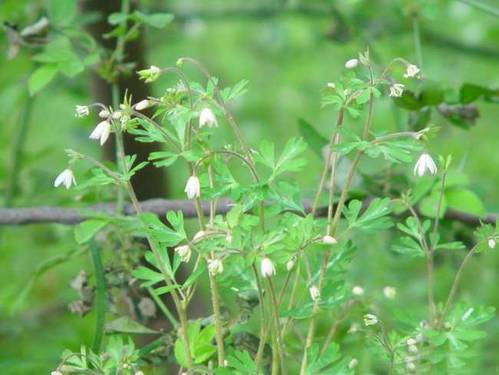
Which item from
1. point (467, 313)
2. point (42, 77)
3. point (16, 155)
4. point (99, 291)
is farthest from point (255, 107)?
point (467, 313)

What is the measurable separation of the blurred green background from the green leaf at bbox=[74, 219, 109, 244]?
0.24 m

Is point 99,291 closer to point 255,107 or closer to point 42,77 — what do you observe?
point 42,77

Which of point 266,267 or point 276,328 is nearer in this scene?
point 266,267

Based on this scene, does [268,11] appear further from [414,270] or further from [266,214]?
[266,214]

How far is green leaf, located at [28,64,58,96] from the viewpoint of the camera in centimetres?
145

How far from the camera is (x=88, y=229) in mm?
1230

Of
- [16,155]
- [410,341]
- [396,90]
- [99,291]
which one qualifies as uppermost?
[396,90]

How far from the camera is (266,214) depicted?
1.06 metres

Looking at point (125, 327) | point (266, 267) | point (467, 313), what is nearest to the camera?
point (266, 267)

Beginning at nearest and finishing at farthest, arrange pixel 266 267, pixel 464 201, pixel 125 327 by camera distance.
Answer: pixel 266 267
pixel 125 327
pixel 464 201

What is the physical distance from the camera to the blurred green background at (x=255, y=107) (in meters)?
1.83

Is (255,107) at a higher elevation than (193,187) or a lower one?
lower

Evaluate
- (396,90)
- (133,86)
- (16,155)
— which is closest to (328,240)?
(396,90)

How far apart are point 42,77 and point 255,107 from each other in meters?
2.10
